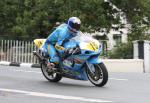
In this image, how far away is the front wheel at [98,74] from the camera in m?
11.1

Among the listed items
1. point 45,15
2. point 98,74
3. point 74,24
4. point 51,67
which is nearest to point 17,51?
point 45,15

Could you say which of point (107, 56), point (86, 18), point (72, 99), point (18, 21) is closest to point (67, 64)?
point (72, 99)

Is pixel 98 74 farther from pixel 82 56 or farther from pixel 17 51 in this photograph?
pixel 17 51

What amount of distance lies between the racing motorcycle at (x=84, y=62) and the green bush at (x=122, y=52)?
1021 cm

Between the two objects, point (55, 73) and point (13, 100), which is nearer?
point (13, 100)

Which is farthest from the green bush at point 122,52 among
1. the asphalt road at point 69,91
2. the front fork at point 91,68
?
the front fork at point 91,68

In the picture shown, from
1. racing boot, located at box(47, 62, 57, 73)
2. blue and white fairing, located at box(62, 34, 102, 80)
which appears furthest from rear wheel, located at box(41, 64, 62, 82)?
blue and white fairing, located at box(62, 34, 102, 80)

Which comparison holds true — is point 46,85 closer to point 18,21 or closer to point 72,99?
point 72,99

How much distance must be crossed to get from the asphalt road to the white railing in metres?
8.88

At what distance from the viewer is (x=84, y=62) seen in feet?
37.0

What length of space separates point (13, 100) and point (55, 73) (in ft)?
9.95

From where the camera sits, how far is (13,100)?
9484 mm

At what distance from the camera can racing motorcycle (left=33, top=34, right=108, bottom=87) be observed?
36.7ft

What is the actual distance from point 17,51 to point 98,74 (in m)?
11.8
